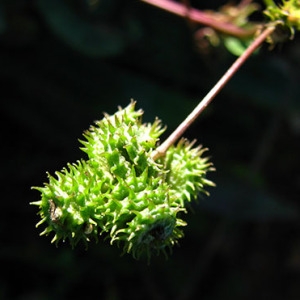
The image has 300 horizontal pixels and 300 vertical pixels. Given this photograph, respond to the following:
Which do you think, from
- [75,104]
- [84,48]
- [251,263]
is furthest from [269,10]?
[251,263]

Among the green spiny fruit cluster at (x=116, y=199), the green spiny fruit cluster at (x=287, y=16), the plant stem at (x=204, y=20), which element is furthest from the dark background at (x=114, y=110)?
the green spiny fruit cluster at (x=116, y=199)

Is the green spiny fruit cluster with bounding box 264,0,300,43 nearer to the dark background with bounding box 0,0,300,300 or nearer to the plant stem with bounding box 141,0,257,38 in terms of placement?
the plant stem with bounding box 141,0,257,38

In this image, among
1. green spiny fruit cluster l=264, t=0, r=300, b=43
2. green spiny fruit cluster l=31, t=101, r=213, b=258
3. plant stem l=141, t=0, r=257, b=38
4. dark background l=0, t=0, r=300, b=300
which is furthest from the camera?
dark background l=0, t=0, r=300, b=300

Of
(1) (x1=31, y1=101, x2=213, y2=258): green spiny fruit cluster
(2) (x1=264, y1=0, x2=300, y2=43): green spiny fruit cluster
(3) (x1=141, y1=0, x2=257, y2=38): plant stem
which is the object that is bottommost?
(1) (x1=31, y1=101, x2=213, y2=258): green spiny fruit cluster

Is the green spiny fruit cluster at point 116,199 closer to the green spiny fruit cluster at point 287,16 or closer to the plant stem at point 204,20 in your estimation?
the green spiny fruit cluster at point 287,16

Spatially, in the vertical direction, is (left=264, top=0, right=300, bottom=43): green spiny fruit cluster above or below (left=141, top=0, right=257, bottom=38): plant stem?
below

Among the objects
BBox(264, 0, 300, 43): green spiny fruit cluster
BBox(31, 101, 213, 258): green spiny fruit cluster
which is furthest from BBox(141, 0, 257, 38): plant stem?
BBox(31, 101, 213, 258): green spiny fruit cluster

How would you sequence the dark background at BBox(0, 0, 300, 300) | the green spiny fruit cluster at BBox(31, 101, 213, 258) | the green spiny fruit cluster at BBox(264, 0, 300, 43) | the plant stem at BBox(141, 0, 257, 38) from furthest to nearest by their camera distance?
the dark background at BBox(0, 0, 300, 300)
the plant stem at BBox(141, 0, 257, 38)
the green spiny fruit cluster at BBox(264, 0, 300, 43)
the green spiny fruit cluster at BBox(31, 101, 213, 258)

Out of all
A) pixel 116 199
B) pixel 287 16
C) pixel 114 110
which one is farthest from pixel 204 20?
pixel 116 199

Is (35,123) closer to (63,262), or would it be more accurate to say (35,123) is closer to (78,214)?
(63,262)
